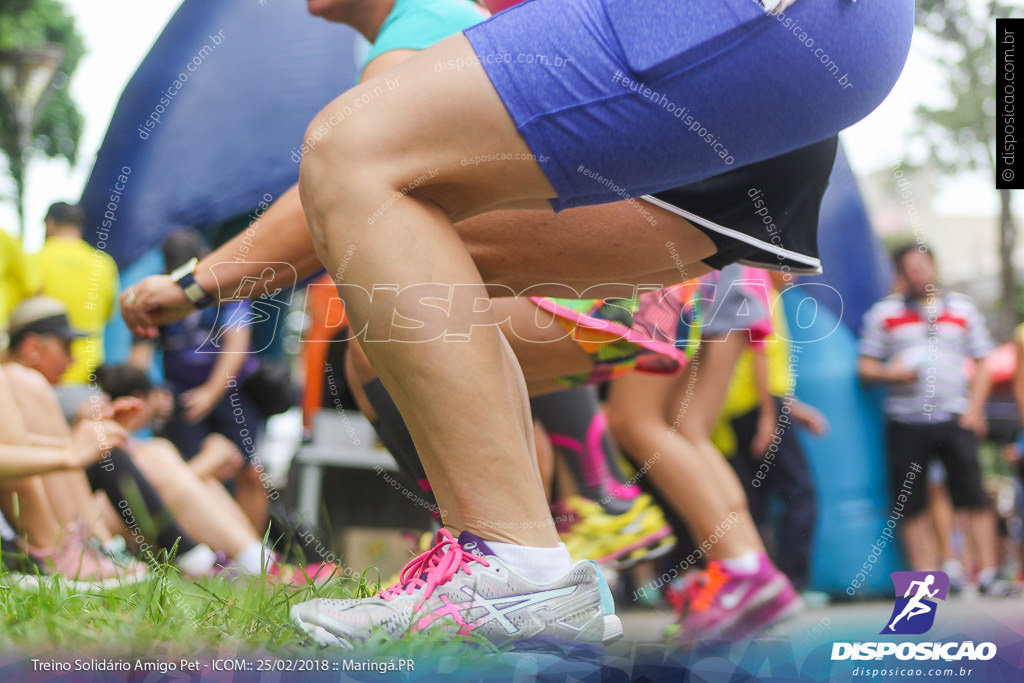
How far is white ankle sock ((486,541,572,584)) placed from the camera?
106 centimetres

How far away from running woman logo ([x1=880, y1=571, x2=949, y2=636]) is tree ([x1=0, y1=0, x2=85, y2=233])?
314 cm

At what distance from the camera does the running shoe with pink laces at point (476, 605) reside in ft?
3.38

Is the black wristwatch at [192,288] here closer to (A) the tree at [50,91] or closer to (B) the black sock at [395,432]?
Answer: (B) the black sock at [395,432]

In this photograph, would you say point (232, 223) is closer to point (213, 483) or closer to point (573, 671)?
point (213, 483)

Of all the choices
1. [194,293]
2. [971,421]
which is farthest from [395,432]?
[971,421]

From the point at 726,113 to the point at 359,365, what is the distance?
0.80 metres

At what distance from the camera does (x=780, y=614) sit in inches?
97.4

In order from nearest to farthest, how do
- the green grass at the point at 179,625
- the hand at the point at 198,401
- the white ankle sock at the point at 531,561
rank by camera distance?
the green grass at the point at 179,625
the white ankle sock at the point at 531,561
the hand at the point at 198,401

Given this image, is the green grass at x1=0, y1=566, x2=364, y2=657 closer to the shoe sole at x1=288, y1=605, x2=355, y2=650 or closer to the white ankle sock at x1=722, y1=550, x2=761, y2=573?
the shoe sole at x1=288, y1=605, x2=355, y2=650

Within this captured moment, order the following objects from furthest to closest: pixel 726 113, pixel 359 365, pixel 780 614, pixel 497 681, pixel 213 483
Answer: pixel 213 483
pixel 780 614
pixel 359 365
pixel 726 113
pixel 497 681

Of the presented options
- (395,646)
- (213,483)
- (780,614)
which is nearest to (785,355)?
(780,614)

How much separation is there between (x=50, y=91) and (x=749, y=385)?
3375mm

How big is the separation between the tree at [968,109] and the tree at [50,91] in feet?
17.5

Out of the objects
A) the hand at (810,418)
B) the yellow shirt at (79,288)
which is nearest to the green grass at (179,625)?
the yellow shirt at (79,288)
